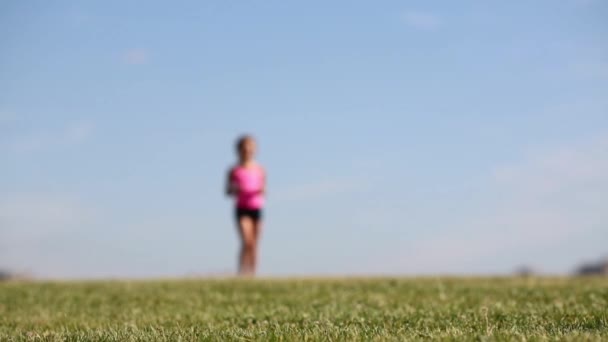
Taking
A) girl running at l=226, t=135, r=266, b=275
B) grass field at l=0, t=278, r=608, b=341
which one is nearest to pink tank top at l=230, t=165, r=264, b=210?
girl running at l=226, t=135, r=266, b=275

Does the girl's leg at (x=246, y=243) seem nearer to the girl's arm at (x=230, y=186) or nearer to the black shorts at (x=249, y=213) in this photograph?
the black shorts at (x=249, y=213)

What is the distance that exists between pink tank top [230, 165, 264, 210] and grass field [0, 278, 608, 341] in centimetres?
355

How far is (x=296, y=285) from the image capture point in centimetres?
1571

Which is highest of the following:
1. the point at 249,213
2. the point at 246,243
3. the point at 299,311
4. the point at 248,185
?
the point at 248,185

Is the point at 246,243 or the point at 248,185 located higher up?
the point at 248,185

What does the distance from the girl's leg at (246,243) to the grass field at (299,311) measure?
3.34 metres

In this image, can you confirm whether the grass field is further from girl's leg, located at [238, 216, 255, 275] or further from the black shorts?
the black shorts

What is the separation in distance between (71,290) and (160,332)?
27.4 ft

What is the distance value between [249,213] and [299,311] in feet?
32.3

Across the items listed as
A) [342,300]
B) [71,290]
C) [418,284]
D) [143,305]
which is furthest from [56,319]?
[418,284]

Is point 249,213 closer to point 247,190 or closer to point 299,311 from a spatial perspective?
point 247,190

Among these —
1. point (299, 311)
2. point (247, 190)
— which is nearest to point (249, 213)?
point (247, 190)

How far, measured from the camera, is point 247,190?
65.4ft

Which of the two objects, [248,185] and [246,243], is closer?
[248,185]
